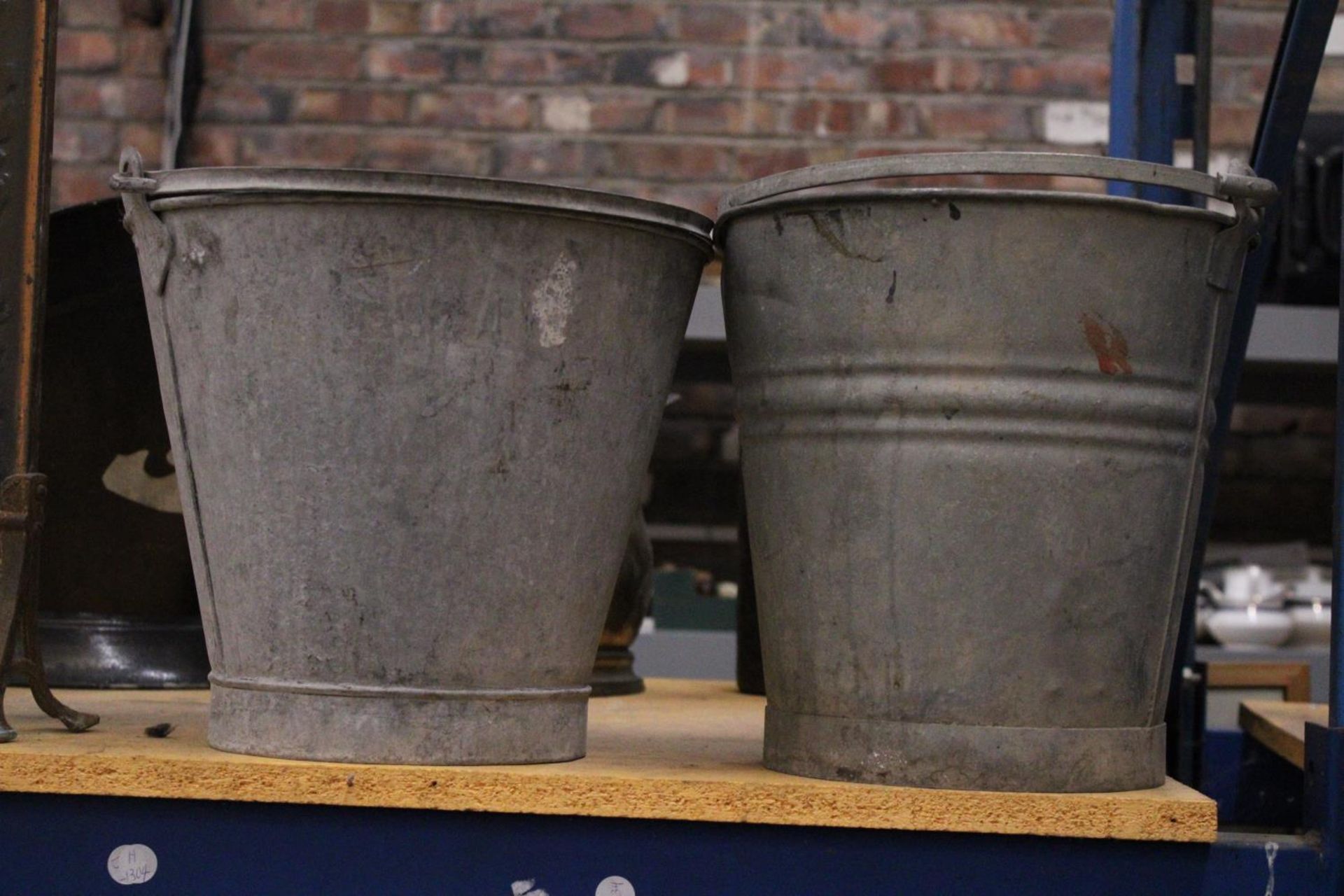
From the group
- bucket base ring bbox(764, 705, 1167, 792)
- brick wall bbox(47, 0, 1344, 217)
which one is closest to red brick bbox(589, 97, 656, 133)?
brick wall bbox(47, 0, 1344, 217)

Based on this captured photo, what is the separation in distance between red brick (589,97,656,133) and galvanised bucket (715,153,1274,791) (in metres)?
1.92

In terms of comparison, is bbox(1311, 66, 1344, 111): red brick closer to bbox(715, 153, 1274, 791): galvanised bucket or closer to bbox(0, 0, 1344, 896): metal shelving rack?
bbox(715, 153, 1274, 791): galvanised bucket

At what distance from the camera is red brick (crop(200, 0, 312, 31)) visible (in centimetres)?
300

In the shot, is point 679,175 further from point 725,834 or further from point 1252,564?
point 725,834

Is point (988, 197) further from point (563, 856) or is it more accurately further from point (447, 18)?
point (447, 18)

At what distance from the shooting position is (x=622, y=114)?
2.96 m

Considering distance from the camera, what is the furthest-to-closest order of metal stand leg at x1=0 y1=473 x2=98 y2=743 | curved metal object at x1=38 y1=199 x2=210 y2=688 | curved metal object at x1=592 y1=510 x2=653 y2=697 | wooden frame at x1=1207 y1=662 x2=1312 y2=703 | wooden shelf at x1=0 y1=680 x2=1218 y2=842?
wooden frame at x1=1207 y1=662 x2=1312 y2=703, curved metal object at x1=592 y1=510 x2=653 y2=697, curved metal object at x1=38 y1=199 x2=210 y2=688, metal stand leg at x1=0 y1=473 x2=98 y2=743, wooden shelf at x1=0 y1=680 x2=1218 y2=842

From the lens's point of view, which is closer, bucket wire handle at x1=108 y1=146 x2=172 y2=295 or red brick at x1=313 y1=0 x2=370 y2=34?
bucket wire handle at x1=108 y1=146 x2=172 y2=295

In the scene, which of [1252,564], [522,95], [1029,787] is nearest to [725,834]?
[1029,787]

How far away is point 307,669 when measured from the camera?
3.54ft

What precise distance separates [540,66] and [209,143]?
A: 667mm

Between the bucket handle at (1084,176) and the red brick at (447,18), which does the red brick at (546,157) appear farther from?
the bucket handle at (1084,176)

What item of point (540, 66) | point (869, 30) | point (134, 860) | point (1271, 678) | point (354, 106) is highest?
point (869, 30)

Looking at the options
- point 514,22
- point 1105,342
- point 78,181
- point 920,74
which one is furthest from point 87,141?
point 1105,342
